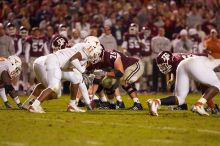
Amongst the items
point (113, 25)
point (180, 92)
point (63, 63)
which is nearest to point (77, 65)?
point (63, 63)

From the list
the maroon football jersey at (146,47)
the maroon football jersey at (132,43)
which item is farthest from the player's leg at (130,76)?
the maroon football jersey at (146,47)

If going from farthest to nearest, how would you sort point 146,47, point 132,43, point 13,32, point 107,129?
point 146,47
point 132,43
point 13,32
point 107,129

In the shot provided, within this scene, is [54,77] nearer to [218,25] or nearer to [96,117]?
[96,117]

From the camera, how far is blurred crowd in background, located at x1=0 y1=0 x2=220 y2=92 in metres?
17.1

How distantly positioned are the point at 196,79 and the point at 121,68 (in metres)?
2.22

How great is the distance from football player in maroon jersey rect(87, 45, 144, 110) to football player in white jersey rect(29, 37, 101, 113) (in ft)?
1.54

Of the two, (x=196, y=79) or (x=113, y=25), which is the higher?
(x=113, y=25)

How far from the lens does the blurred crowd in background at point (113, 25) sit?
17.1 metres

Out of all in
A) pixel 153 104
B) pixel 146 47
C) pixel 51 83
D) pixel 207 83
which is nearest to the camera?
pixel 207 83

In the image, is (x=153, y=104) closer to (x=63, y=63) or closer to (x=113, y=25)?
(x=63, y=63)

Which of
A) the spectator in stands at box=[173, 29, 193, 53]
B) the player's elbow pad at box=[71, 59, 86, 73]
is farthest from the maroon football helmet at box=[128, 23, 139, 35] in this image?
the player's elbow pad at box=[71, 59, 86, 73]

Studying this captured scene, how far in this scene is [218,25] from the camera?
62.3 ft

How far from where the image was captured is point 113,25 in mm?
18562

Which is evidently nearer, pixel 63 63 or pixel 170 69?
pixel 63 63
